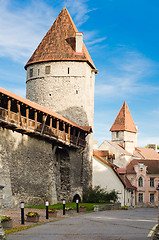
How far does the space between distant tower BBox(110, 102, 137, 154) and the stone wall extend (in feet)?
135

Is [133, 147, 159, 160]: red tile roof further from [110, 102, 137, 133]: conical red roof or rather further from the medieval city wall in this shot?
the medieval city wall

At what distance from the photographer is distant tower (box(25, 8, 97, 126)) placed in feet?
124

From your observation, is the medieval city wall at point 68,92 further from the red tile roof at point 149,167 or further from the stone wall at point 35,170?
the red tile roof at point 149,167

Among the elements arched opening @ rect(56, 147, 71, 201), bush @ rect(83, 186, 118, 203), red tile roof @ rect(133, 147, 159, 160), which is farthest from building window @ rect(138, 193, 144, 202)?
arched opening @ rect(56, 147, 71, 201)

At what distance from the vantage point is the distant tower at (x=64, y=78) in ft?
124

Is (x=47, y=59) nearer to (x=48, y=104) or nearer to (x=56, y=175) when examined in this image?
(x=48, y=104)

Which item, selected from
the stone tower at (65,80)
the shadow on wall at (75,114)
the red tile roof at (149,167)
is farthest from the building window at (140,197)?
the shadow on wall at (75,114)

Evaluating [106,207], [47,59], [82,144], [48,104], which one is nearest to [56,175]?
[82,144]

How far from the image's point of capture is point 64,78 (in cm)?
3803

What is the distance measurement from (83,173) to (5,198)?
1560cm

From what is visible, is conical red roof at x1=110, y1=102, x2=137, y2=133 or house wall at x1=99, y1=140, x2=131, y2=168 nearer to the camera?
house wall at x1=99, y1=140, x2=131, y2=168

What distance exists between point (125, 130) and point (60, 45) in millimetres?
39190

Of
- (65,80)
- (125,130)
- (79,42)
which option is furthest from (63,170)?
(125,130)

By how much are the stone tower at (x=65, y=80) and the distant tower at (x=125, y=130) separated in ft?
119
